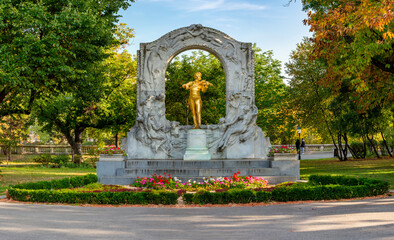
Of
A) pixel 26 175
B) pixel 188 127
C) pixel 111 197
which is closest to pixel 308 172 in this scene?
pixel 188 127

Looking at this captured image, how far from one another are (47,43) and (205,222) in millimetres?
12630

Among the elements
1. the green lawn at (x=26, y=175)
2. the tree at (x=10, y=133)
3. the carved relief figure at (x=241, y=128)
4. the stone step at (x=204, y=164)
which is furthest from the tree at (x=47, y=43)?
the tree at (x=10, y=133)

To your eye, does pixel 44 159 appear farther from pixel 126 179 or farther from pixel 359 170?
pixel 359 170

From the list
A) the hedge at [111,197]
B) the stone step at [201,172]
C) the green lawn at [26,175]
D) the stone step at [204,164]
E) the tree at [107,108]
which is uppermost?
the tree at [107,108]

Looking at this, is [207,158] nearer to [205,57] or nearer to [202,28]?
[202,28]

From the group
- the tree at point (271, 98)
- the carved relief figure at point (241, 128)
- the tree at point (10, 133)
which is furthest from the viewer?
the tree at point (10, 133)

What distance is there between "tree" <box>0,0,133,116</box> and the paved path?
803 centimetres

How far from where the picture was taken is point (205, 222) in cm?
820

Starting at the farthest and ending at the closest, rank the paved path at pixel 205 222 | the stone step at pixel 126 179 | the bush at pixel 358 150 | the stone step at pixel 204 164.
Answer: the bush at pixel 358 150, the stone step at pixel 204 164, the stone step at pixel 126 179, the paved path at pixel 205 222

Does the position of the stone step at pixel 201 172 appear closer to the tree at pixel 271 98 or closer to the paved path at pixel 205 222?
the paved path at pixel 205 222

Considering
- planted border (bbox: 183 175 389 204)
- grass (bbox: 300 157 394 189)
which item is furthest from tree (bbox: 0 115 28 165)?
planted border (bbox: 183 175 389 204)

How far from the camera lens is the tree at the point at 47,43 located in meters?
16.3

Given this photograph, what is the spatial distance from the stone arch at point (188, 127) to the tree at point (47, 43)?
9.11 feet

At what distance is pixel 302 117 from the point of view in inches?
1209
